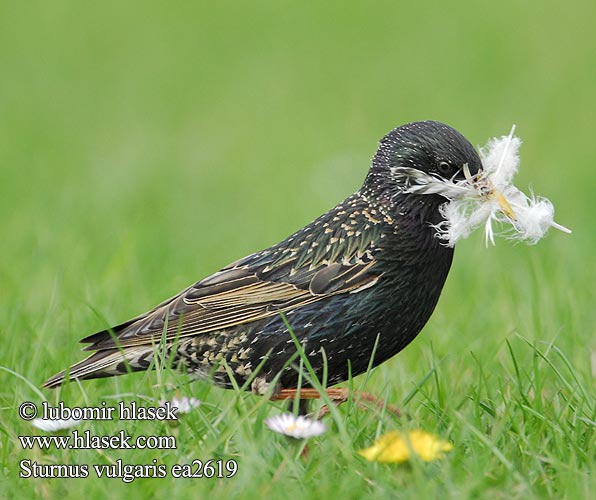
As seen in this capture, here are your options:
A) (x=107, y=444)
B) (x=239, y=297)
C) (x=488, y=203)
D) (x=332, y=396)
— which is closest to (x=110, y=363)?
(x=239, y=297)

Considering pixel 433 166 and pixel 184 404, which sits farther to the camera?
pixel 433 166

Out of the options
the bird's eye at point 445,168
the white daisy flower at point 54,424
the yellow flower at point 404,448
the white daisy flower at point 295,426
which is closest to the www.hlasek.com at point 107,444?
the white daisy flower at point 54,424

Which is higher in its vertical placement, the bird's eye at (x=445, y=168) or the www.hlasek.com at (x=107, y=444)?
the bird's eye at (x=445, y=168)

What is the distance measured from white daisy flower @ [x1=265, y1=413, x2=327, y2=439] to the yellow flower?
Result: 0.52 feet

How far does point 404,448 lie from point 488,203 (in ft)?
4.37

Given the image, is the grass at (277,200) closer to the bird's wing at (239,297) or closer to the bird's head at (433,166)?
the bird's wing at (239,297)

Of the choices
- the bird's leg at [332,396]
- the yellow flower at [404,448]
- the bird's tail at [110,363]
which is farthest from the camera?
the bird's tail at [110,363]

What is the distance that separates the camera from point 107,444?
386cm

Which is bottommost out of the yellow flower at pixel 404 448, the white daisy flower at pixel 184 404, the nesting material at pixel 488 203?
the white daisy flower at pixel 184 404

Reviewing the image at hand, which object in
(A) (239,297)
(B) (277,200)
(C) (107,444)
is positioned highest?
(B) (277,200)

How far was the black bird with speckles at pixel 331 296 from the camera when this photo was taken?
4.28 m

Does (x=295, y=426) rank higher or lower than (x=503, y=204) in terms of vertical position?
lower

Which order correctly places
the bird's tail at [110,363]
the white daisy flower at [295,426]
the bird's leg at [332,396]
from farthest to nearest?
the bird's tail at [110,363], the bird's leg at [332,396], the white daisy flower at [295,426]

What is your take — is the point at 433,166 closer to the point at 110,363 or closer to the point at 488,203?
the point at 488,203
